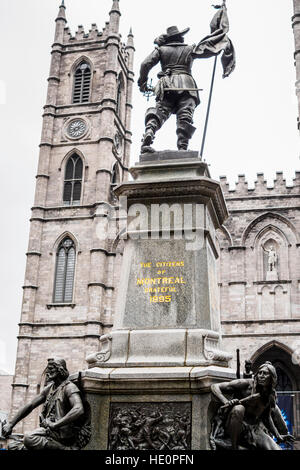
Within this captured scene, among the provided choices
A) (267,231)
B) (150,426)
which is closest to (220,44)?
(150,426)

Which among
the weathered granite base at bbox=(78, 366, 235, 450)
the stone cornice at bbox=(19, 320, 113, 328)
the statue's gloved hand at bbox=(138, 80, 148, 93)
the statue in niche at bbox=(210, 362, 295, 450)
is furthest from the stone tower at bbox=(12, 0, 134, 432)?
the statue in niche at bbox=(210, 362, 295, 450)

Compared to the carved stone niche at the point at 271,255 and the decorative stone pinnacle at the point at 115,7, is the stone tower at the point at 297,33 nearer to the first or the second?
the carved stone niche at the point at 271,255

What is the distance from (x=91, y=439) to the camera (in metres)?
5.21

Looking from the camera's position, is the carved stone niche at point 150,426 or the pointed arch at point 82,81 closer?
the carved stone niche at point 150,426

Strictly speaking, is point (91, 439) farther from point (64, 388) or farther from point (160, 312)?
point (160, 312)

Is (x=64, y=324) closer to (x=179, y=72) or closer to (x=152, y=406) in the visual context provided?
(x=179, y=72)

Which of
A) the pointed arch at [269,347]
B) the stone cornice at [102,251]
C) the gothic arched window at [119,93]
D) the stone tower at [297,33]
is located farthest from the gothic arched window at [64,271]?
the stone tower at [297,33]

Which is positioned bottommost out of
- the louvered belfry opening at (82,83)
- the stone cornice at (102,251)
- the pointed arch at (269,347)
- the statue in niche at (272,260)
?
the pointed arch at (269,347)

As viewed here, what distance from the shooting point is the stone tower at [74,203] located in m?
29.5

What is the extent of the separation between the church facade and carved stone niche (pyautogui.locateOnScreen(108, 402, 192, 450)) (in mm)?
22192

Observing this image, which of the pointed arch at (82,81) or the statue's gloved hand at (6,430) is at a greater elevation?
the pointed arch at (82,81)

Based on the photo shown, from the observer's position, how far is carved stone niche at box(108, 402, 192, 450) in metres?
5.07

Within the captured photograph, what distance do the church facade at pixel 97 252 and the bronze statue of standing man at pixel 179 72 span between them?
2128 centimetres
